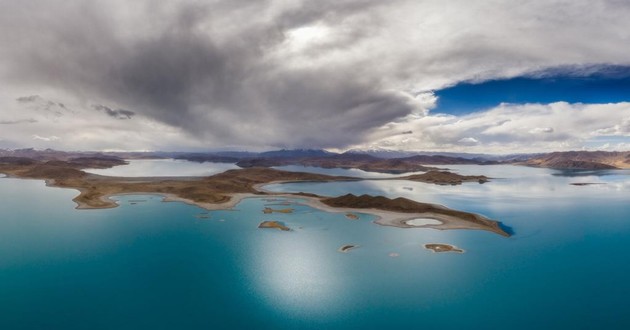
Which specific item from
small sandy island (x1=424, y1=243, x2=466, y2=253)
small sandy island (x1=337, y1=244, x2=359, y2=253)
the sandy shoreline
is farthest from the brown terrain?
small sandy island (x1=337, y1=244, x2=359, y2=253)

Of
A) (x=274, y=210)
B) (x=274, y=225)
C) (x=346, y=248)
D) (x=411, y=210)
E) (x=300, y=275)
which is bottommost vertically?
(x=300, y=275)

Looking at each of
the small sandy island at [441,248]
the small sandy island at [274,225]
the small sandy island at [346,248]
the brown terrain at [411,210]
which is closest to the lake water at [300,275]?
the small sandy island at [346,248]

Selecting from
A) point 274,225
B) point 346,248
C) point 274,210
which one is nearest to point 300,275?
point 346,248

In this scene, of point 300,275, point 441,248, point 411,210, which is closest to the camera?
point 300,275

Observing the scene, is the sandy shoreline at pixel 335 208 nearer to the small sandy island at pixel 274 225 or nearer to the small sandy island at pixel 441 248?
the small sandy island at pixel 441 248

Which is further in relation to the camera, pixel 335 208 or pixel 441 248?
pixel 335 208

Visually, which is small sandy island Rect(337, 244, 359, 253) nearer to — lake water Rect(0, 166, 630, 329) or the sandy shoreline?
lake water Rect(0, 166, 630, 329)

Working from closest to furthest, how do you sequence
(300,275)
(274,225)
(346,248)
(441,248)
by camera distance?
(300,275), (441,248), (346,248), (274,225)

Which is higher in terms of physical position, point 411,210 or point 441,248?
point 411,210

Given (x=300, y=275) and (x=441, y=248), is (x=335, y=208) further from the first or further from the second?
(x=300, y=275)
